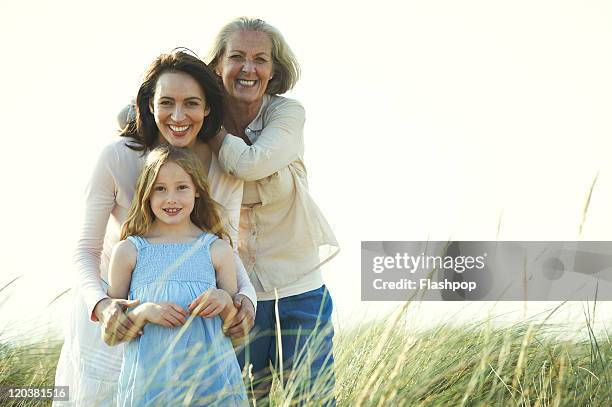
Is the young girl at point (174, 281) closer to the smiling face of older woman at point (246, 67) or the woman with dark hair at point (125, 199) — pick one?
the woman with dark hair at point (125, 199)

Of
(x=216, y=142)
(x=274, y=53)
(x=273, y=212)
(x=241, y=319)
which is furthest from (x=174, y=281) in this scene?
(x=274, y=53)

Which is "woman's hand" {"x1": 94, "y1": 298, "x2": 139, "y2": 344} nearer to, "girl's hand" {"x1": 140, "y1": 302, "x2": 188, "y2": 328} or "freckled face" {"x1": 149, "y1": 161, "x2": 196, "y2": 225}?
"girl's hand" {"x1": 140, "y1": 302, "x2": 188, "y2": 328}

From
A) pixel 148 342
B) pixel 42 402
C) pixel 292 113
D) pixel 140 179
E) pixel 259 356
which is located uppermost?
pixel 292 113

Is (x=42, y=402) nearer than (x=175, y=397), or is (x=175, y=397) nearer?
(x=175, y=397)

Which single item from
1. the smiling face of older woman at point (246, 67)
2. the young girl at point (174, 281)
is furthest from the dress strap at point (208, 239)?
the smiling face of older woman at point (246, 67)

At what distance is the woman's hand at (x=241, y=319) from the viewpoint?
2.98 meters

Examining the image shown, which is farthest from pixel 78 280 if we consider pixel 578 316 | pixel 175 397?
pixel 578 316

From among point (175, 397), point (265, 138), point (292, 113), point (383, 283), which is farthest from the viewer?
point (383, 283)

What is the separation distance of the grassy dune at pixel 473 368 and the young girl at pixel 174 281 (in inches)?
11.4

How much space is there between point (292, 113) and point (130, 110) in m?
0.67

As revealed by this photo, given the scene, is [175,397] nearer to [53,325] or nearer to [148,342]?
[148,342]

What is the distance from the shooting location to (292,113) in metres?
3.50

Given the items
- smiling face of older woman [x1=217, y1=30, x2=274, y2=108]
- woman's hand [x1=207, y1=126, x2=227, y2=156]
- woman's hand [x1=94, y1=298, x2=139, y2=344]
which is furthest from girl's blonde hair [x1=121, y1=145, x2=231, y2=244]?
smiling face of older woman [x1=217, y1=30, x2=274, y2=108]

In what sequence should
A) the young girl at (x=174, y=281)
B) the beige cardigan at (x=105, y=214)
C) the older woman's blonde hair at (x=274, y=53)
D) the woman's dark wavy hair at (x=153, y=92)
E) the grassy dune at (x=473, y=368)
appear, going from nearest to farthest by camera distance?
the grassy dune at (x=473, y=368) < the young girl at (x=174, y=281) < the beige cardigan at (x=105, y=214) < the woman's dark wavy hair at (x=153, y=92) < the older woman's blonde hair at (x=274, y=53)
